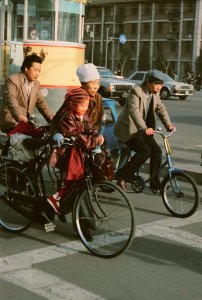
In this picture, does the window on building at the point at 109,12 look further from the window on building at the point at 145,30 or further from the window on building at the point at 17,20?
the window on building at the point at 17,20

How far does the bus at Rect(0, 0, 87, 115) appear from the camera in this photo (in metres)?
16.0

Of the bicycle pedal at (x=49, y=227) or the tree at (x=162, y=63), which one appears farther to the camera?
the tree at (x=162, y=63)

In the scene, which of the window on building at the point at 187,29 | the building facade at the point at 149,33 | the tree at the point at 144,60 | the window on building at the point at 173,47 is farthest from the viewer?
the window on building at the point at 173,47

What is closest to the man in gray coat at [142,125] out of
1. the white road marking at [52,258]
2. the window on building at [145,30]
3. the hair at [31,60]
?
the white road marking at [52,258]

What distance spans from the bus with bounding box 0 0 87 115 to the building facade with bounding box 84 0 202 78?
6909cm

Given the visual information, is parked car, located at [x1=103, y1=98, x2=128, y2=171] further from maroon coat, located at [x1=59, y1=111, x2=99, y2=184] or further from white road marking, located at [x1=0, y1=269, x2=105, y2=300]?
white road marking, located at [x1=0, y1=269, x2=105, y2=300]

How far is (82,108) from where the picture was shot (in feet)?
18.0

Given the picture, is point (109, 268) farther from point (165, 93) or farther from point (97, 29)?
point (97, 29)

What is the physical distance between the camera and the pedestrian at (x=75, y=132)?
5.28 metres

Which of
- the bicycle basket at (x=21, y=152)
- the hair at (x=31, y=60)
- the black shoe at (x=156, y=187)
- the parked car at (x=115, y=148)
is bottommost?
the black shoe at (x=156, y=187)

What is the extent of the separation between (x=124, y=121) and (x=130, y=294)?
126 inches

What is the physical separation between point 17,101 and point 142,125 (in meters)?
1.51

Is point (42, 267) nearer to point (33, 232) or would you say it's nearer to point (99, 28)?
point (33, 232)

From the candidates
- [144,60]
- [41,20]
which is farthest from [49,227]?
[144,60]
